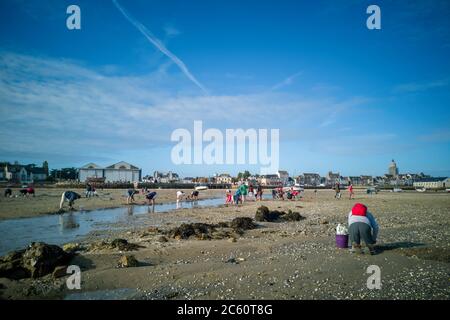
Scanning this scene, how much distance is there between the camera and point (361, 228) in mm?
9984

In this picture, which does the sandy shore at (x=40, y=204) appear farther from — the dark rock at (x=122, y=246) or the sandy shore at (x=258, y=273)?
the sandy shore at (x=258, y=273)

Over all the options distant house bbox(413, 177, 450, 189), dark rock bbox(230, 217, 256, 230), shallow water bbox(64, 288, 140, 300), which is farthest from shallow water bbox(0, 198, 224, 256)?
distant house bbox(413, 177, 450, 189)

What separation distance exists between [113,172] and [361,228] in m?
136

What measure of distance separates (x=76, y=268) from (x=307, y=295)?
21.8 feet

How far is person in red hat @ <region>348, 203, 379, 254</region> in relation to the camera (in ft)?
32.6

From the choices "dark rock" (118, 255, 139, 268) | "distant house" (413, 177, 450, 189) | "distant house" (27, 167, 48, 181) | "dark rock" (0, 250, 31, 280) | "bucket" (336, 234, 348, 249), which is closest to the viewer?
"dark rock" (0, 250, 31, 280)

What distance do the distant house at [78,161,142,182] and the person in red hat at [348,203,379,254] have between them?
418 ft

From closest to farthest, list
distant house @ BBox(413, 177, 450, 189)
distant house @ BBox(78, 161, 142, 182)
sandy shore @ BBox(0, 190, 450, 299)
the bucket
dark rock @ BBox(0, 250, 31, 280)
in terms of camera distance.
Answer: sandy shore @ BBox(0, 190, 450, 299), dark rock @ BBox(0, 250, 31, 280), the bucket, distant house @ BBox(78, 161, 142, 182), distant house @ BBox(413, 177, 450, 189)

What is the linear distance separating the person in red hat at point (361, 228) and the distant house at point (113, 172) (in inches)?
5016

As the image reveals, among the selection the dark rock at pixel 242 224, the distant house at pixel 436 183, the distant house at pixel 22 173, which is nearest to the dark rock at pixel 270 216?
the dark rock at pixel 242 224

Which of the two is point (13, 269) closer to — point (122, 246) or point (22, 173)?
point (122, 246)

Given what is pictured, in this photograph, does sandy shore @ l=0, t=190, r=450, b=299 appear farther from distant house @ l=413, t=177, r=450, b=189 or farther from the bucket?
distant house @ l=413, t=177, r=450, b=189

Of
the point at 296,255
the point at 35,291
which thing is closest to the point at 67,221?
the point at 35,291

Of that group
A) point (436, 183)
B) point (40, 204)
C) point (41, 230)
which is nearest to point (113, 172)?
point (40, 204)
